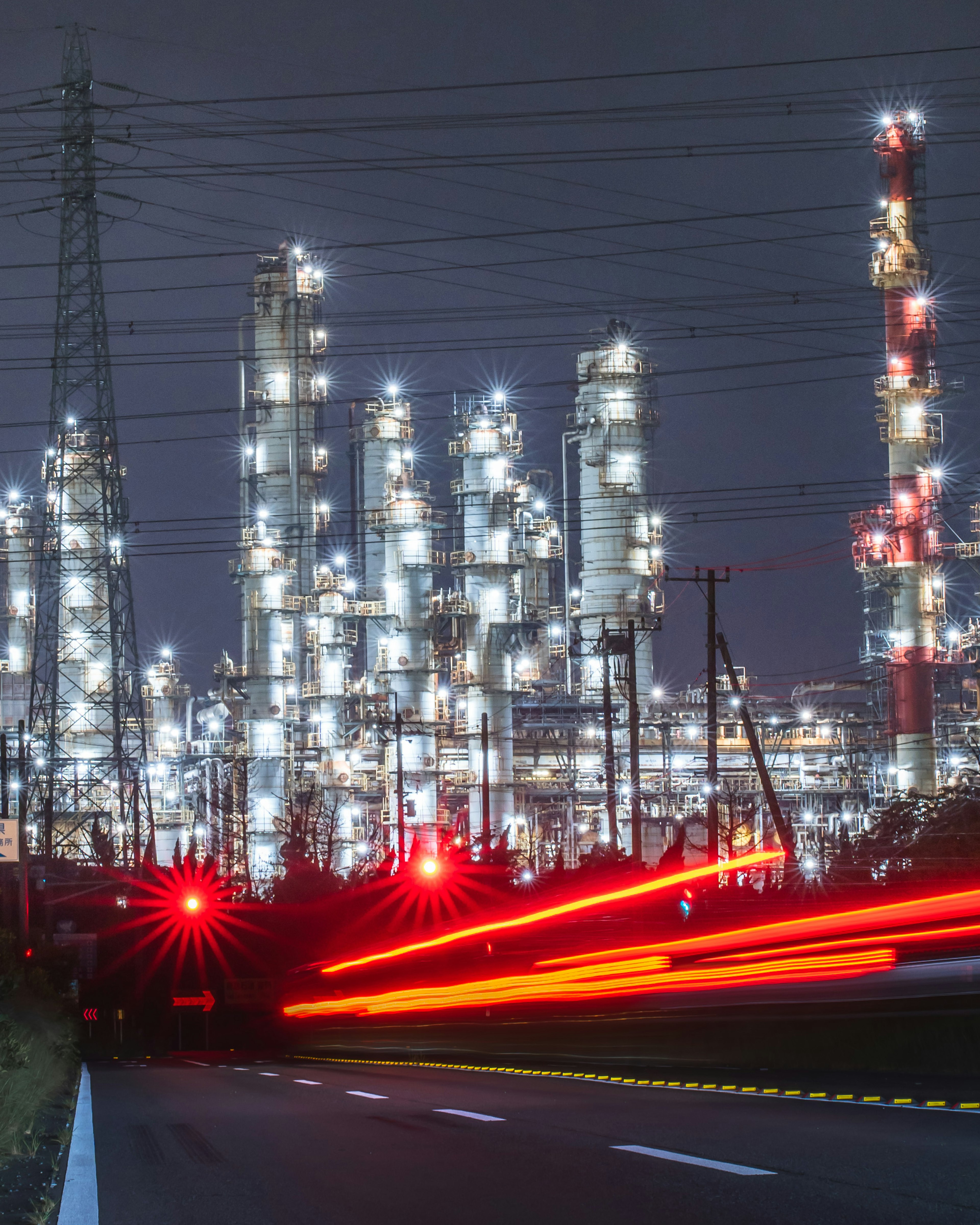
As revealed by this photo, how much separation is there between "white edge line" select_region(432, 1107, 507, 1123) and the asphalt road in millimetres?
32

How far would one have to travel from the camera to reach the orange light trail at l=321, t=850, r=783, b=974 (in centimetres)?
2156

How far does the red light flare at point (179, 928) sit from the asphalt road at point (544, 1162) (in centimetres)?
4130

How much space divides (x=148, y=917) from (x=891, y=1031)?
146ft

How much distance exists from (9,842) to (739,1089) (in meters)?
17.1

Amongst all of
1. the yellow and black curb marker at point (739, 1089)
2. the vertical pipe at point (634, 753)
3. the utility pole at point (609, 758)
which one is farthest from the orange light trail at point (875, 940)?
the utility pole at point (609, 758)

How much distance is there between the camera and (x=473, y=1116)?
1286cm

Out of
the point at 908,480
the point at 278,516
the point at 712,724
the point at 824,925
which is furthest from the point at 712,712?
the point at 278,516

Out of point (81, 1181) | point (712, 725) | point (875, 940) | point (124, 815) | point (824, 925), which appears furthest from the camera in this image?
point (124, 815)

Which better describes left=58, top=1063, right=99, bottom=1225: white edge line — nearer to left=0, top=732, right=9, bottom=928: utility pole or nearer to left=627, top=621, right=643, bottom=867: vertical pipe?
left=0, top=732, right=9, bottom=928: utility pole

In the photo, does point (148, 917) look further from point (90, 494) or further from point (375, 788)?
point (90, 494)

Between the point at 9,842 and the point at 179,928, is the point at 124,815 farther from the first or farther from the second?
the point at 9,842

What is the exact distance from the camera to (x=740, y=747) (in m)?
81.2

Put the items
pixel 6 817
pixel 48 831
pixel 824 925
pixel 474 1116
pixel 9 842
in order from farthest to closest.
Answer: pixel 48 831 < pixel 6 817 < pixel 9 842 < pixel 824 925 < pixel 474 1116

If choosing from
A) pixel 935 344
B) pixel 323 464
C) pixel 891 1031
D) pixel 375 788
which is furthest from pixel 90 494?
pixel 891 1031
